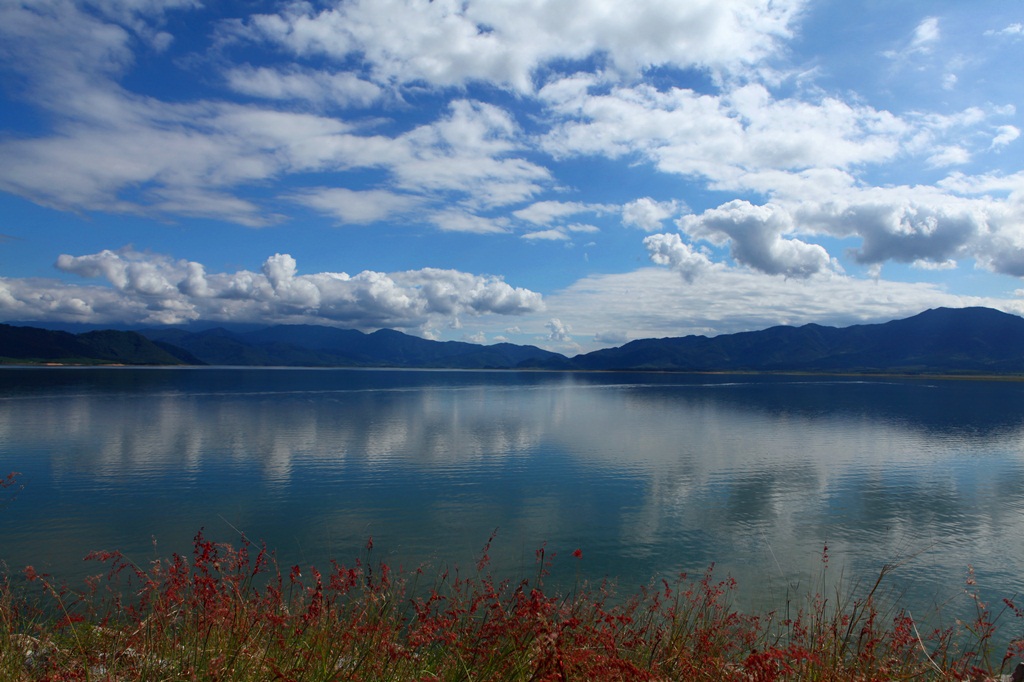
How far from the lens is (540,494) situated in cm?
3428

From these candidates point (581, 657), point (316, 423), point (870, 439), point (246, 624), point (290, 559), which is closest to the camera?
point (581, 657)

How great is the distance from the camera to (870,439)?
6094 centimetres

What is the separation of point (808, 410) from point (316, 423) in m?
76.9

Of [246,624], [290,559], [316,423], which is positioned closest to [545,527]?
[290,559]

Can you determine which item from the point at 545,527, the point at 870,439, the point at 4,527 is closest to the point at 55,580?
the point at 4,527

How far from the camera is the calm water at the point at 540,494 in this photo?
23.6 m

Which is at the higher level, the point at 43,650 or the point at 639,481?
the point at 43,650

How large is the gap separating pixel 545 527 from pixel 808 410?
8284 cm

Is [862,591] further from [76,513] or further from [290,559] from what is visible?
[76,513]

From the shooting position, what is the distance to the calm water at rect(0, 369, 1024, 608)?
2356 cm

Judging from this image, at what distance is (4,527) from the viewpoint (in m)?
26.4

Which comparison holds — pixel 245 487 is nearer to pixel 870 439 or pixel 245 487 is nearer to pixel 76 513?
pixel 76 513

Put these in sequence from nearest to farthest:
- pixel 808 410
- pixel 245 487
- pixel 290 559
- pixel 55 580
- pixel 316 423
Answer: pixel 55 580
pixel 290 559
pixel 245 487
pixel 316 423
pixel 808 410

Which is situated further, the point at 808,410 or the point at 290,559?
the point at 808,410
